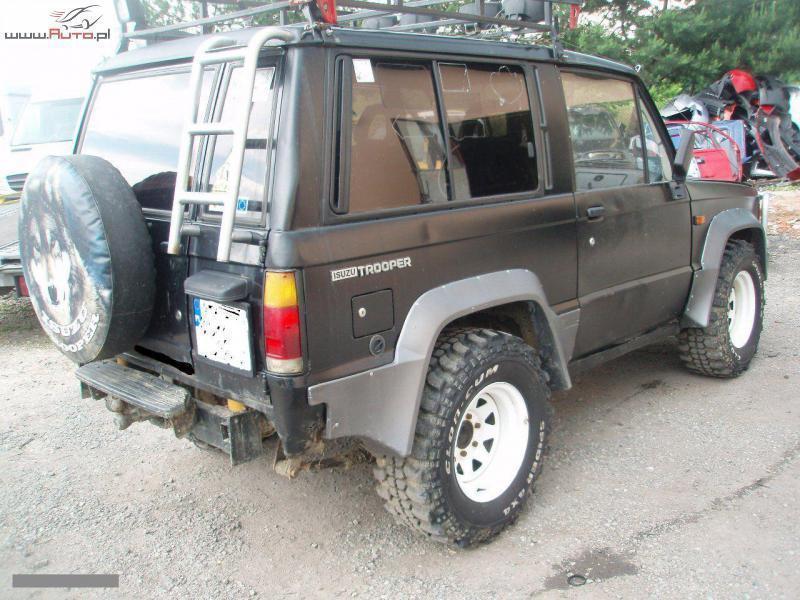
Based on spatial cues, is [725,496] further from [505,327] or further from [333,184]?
[333,184]

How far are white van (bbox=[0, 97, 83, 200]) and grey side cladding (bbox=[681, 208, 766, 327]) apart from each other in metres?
6.93

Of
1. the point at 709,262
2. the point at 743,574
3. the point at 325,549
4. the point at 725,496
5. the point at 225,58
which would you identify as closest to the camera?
the point at 225,58

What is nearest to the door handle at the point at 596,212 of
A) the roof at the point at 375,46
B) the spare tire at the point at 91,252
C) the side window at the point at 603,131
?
the side window at the point at 603,131

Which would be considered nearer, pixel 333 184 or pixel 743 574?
pixel 333 184

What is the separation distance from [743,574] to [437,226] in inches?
72.7

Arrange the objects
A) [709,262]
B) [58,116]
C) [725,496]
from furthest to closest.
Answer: [58,116] → [709,262] → [725,496]

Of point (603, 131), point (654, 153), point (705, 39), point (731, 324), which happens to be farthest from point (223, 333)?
point (705, 39)

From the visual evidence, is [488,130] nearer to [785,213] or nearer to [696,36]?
[785,213]

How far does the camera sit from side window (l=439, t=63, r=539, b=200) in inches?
118

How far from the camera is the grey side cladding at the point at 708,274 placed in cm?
443

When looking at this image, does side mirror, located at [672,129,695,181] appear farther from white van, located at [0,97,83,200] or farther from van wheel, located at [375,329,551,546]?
white van, located at [0,97,83,200]

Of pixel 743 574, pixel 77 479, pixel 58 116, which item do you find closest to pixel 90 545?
pixel 77 479

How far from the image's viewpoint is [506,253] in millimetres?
3141

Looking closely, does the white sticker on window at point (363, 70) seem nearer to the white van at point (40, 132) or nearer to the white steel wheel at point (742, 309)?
the white steel wheel at point (742, 309)
